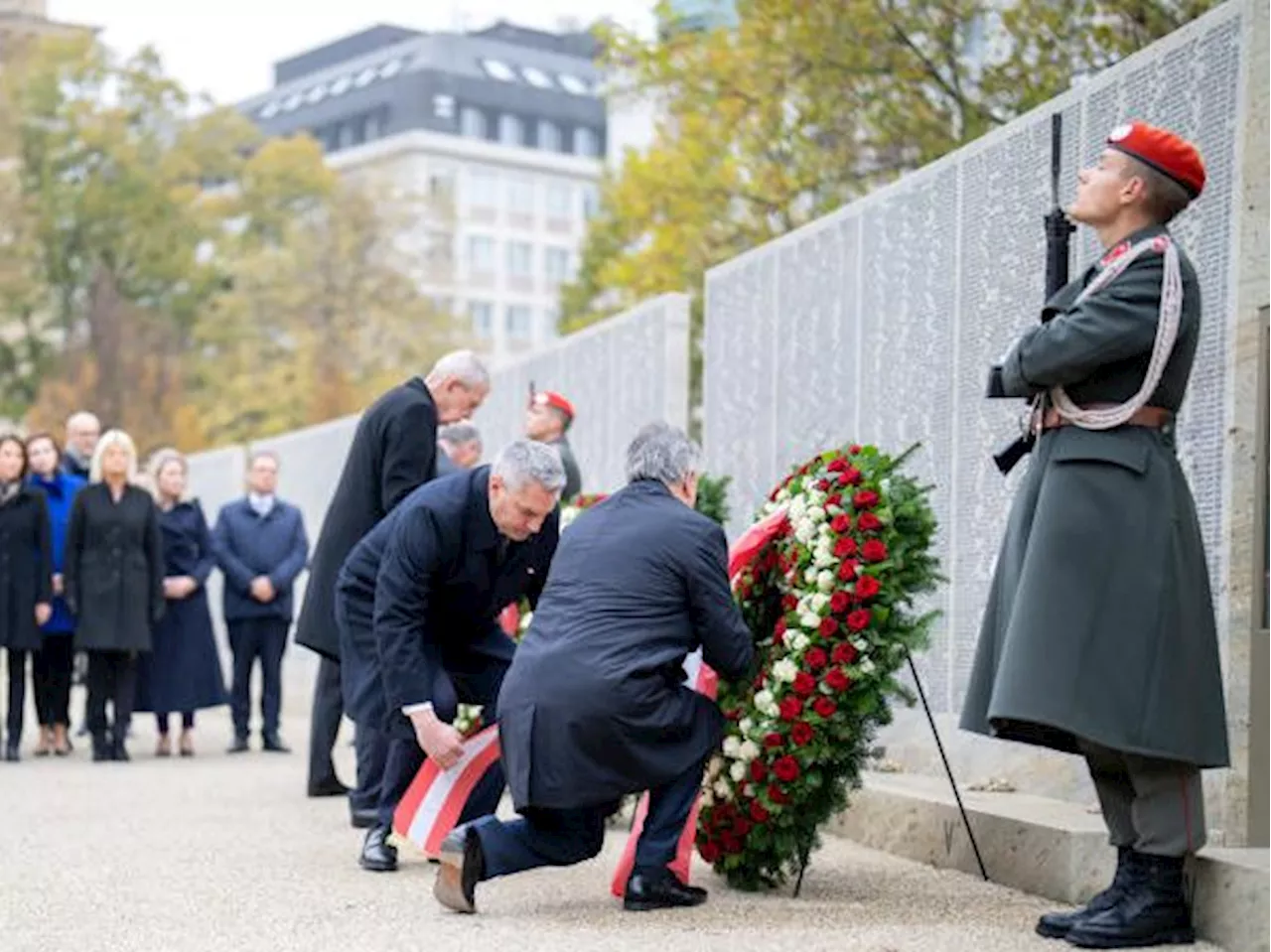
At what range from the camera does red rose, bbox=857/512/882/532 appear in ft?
30.6

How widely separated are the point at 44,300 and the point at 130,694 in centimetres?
4670

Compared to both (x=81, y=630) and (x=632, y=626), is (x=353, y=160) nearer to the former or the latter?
(x=81, y=630)

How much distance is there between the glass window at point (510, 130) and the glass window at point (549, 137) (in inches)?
34.6

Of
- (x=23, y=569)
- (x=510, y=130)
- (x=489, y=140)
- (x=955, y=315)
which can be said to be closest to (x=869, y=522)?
(x=955, y=315)

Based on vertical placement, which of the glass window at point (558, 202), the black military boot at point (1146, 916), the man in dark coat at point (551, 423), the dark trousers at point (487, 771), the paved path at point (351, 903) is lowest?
the paved path at point (351, 903)

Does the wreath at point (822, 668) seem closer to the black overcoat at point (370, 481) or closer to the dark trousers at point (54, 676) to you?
the black overcoat at point (370, 481)

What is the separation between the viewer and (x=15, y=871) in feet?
34.2

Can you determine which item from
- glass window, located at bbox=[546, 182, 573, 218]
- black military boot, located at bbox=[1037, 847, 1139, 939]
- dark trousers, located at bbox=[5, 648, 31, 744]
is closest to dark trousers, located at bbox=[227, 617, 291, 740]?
dark trousers, located at bbox=[5, 648, 31, 744]

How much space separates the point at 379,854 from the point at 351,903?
3.82 ft

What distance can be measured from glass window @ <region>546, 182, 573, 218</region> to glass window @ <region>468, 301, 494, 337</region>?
607 cm

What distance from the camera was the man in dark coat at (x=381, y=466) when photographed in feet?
38.4

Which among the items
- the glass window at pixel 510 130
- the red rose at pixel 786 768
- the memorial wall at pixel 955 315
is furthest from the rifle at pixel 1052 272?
the glass window at pixel 510 130

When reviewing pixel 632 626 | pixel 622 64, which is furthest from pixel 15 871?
pixel 622 64

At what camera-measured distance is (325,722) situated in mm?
14297
